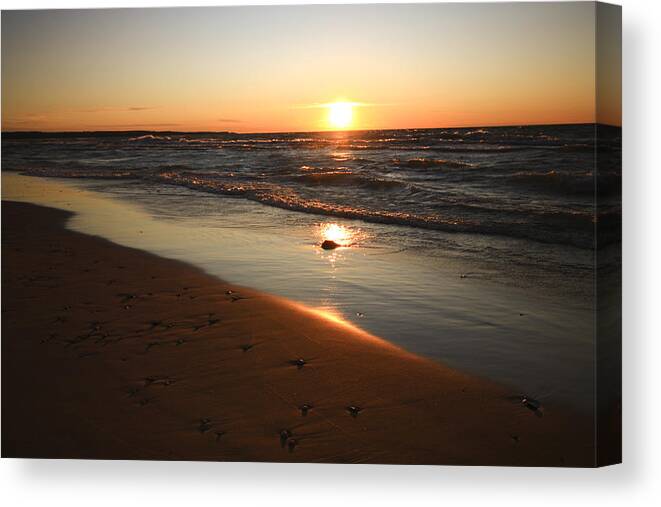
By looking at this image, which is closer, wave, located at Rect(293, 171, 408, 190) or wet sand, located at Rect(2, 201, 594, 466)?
wet sand, located at Rect(2, 201, 594, 466)

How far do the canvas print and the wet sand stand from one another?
1cm

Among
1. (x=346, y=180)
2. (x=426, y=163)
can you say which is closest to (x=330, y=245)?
(x=346, y=180)

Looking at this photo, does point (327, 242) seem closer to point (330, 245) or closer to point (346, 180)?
point (330, 245)

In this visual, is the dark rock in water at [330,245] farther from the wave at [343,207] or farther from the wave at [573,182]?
the wave at [573,182]

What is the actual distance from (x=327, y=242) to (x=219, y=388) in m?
1.04

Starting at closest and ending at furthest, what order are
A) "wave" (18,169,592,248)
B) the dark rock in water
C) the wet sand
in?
the wet sand, "wave" (18,169,592,248), the dark rock in water

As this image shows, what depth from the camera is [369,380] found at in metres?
4.14

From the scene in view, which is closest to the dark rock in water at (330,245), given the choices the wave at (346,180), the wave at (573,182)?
the wave at (346,180)

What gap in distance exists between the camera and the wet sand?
4.02m

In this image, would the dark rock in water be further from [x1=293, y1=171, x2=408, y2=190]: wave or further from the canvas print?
[x1=293, y1=171, x2=408, y2=190]: wave

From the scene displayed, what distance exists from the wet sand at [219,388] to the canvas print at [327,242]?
0.01 meters

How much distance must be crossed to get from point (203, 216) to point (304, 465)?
6.32 ft

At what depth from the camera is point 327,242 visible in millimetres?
4625

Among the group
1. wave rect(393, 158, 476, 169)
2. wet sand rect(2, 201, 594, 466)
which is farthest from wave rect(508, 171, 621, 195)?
wet sand rect(2, 201, 594, 466)
